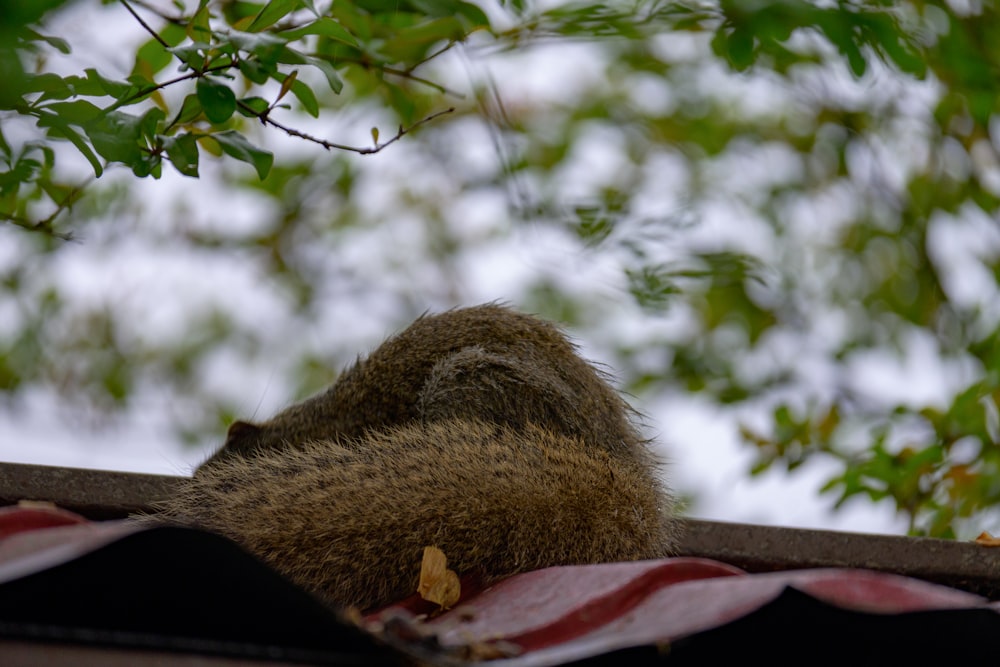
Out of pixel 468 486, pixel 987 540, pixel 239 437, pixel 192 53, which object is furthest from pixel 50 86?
pixel 987 540

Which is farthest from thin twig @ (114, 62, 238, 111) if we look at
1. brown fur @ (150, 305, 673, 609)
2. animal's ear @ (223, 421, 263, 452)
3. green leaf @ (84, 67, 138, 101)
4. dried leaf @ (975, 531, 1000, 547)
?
dried leaf @ (975, 531, 1000, 547)

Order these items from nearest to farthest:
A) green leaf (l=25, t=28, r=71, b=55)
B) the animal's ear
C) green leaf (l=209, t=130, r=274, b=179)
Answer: green leaf (l=25, t=28, r=71, b=55) → green leaf (l=209, t=130, r=274, b=179) → the animal's ear

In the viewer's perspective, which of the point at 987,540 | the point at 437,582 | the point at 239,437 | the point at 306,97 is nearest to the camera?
the point at 437,582

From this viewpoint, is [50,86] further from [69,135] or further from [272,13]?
[272,13]

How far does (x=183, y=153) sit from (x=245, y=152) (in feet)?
0.32

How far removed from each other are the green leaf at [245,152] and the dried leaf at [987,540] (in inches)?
52.4

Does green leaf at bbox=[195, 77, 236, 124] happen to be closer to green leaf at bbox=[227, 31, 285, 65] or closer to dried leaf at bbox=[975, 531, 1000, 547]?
green leaf at bbox=[227, 31, 285, 65]

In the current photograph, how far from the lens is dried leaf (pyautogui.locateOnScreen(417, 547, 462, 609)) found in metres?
1.28

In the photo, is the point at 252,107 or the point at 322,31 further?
the point at 252,107

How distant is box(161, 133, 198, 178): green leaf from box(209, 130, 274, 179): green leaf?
4 centimetres

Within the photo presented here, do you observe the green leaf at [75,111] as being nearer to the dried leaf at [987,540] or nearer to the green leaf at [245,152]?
the green leaf at [245,152]

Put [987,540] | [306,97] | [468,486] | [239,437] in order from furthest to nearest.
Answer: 1. [239,437]
2. [987,540]
3. [306,97]
4. [468,486]

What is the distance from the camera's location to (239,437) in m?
2.28

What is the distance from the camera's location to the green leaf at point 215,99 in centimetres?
136
